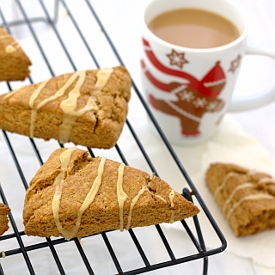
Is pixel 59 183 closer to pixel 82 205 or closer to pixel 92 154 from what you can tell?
pixel 82 205

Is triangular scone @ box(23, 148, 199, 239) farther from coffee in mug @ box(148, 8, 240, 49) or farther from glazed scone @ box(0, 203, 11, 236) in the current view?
coffee in mug @ box(148, 8, 240, 49)

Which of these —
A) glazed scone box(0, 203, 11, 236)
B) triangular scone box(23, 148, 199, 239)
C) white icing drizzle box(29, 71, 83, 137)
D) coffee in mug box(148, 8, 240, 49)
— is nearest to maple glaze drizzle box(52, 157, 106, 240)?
triangular scone box(23, 148, 199, 239)

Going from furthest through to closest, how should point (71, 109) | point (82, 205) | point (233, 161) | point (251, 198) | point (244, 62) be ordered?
point (244, 62) → point (233, 161) → point (251, 198) → point (71, 109) → point (82, 205)

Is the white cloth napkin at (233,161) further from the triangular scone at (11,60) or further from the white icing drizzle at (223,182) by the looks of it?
the triangular scone at (11,60)

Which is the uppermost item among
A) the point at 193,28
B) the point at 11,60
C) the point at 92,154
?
the point at 193,28

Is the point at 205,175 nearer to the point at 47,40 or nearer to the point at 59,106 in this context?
the point at 59,106

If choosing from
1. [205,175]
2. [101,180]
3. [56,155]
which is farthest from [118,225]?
[205,175]

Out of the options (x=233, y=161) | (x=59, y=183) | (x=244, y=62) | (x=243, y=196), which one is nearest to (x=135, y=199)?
(x=59, y=183)
